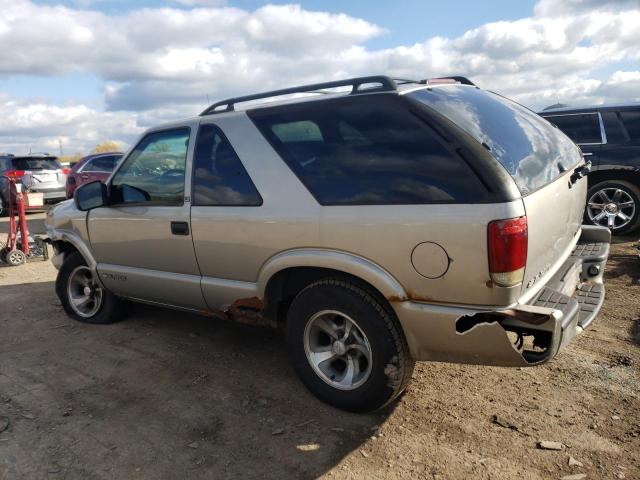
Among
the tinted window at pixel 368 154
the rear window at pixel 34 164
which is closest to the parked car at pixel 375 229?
the tinted window at pixel 368 154

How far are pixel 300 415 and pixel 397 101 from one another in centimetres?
200

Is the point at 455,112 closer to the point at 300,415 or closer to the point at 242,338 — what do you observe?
the point at 300,415

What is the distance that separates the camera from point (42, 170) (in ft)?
47.1

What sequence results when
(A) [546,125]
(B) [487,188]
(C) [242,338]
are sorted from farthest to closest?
(C) [242,338] → (A) [546,125] → (B) [487,188]

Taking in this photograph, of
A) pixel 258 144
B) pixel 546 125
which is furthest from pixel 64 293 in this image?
pixel 546 125

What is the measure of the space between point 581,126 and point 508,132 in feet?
19.0

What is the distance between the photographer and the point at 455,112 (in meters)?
2.85

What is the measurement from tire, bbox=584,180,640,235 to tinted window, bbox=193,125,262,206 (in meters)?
6.18

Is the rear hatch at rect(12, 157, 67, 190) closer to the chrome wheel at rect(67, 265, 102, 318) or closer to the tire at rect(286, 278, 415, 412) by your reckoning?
the chrome wheel at rect(67, 265, 102, 318)

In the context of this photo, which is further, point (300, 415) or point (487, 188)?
point (300, 415)

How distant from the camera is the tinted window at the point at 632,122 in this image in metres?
7.45

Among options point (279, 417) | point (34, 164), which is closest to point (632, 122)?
point (279, 417)

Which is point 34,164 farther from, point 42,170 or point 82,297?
point 82,297

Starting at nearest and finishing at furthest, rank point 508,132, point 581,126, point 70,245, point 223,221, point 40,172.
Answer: point 508,132
point 223,221
point 70,245
point 581,126
point 40,172
